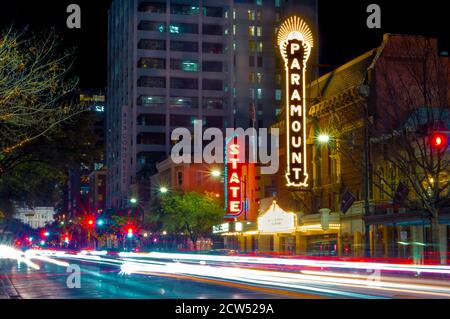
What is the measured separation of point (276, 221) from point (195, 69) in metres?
68.1

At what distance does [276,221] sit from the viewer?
61.4 metres

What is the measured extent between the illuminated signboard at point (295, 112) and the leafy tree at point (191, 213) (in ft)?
60.9

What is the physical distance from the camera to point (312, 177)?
192 ft

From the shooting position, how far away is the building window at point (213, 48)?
126438 millimetres

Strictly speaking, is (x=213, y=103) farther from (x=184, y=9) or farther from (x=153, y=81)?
(x=184, y=9)

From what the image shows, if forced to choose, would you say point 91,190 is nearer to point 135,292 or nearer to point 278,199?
point 278,199

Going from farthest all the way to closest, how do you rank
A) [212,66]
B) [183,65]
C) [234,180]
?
[212,66] → [183,65] → [234,180]

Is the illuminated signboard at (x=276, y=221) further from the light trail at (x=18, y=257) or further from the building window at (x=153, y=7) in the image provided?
the building window at (x=153, y=7)

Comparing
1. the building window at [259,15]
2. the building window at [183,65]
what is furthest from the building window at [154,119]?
the building window at [259,15]

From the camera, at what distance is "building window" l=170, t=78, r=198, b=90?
12488 centimetres

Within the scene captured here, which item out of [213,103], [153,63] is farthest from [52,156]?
[153,63]

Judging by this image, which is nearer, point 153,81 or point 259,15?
point 153,81

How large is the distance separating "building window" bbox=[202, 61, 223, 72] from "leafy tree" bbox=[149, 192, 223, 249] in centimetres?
5371

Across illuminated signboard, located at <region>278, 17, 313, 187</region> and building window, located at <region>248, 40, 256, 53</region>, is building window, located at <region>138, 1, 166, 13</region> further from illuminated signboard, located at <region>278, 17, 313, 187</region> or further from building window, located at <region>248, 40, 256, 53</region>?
illuminated signboard, located at <region>278, 17, 313, 187</region>
